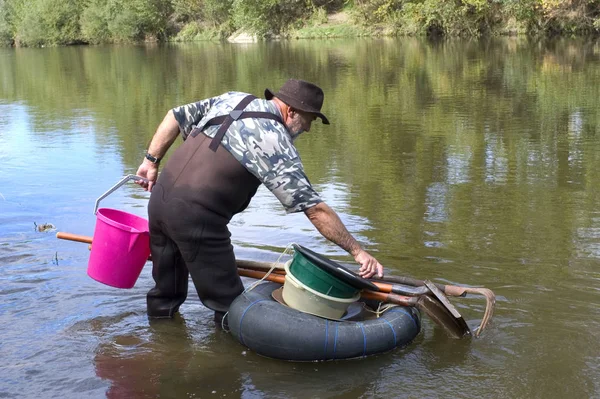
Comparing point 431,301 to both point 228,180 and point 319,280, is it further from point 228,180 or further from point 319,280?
Result: point 228,180

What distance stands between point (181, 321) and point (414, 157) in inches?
258

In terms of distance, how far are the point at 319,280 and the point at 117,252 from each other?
1.47m

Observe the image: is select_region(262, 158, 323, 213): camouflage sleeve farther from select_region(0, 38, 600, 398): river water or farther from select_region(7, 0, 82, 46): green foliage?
select_region(7, 0, 82, 46): green foliage

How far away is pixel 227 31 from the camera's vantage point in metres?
70.6

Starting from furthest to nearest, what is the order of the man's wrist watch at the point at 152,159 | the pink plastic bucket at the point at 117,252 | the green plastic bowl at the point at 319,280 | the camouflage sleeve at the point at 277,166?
the man's wrist watch at the point at 152,159, the pink plastic bucket at the point at 117,252, the green plastic bowl at the point at 319,280, the camouflage sleeve at the point at 277,166

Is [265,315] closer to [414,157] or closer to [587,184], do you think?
[587,184]

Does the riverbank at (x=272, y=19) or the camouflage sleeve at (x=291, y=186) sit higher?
the riverbank at (x=272, y=19)

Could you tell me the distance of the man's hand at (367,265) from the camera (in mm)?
4863

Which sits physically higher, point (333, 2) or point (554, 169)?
point (333, 2)

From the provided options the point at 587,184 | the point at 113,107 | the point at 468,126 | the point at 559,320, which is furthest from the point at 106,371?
the point at 113,107

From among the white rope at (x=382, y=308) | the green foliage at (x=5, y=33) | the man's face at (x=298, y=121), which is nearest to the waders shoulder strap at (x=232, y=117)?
the man's face at (x=298, y=121)

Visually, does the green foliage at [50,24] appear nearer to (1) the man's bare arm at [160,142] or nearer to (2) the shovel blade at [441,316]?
(1) the man's bare arm at [160,142]

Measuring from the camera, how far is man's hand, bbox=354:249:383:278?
4863 millimetres

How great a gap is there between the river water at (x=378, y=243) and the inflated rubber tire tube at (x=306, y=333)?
0.10 m
